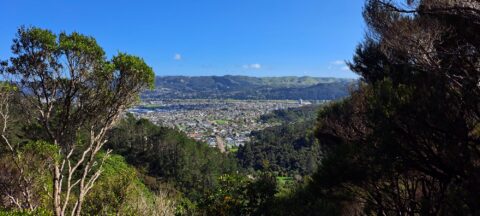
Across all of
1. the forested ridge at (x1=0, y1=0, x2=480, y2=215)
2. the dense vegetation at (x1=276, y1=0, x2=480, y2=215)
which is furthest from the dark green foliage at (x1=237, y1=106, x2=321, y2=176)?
the dense vegetation at (x1=276, y1=0, x2=480, y2=215)

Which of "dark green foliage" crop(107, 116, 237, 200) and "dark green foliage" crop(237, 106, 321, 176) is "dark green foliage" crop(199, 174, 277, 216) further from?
"dark green foliage" crop(237, 106, 321, 176)

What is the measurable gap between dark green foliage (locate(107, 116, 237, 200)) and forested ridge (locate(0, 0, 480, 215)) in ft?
124

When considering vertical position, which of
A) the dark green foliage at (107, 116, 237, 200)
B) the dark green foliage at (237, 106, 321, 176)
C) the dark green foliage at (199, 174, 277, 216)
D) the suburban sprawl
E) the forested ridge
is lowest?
the suburban sprawl

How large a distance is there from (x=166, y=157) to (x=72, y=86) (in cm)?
4440

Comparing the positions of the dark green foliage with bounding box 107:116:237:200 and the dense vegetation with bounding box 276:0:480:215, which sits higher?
the dense vegetation with bounding box 276:0:480:215

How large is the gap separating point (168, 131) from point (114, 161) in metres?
20.1

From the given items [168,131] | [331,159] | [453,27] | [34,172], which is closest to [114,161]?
[168,131]

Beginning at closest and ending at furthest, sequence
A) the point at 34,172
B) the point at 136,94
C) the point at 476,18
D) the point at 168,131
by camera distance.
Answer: the point at 476,18, the point at 34,172, the point at 136,94, the point at 168,131

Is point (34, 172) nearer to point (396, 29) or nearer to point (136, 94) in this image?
point (136, 94)

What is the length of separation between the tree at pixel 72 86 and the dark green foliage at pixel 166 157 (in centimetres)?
4061

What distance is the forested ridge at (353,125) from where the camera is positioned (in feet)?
20.4

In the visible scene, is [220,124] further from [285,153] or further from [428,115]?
[428,115]

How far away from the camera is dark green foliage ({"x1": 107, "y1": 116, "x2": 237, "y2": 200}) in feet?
169

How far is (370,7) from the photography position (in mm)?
8547
